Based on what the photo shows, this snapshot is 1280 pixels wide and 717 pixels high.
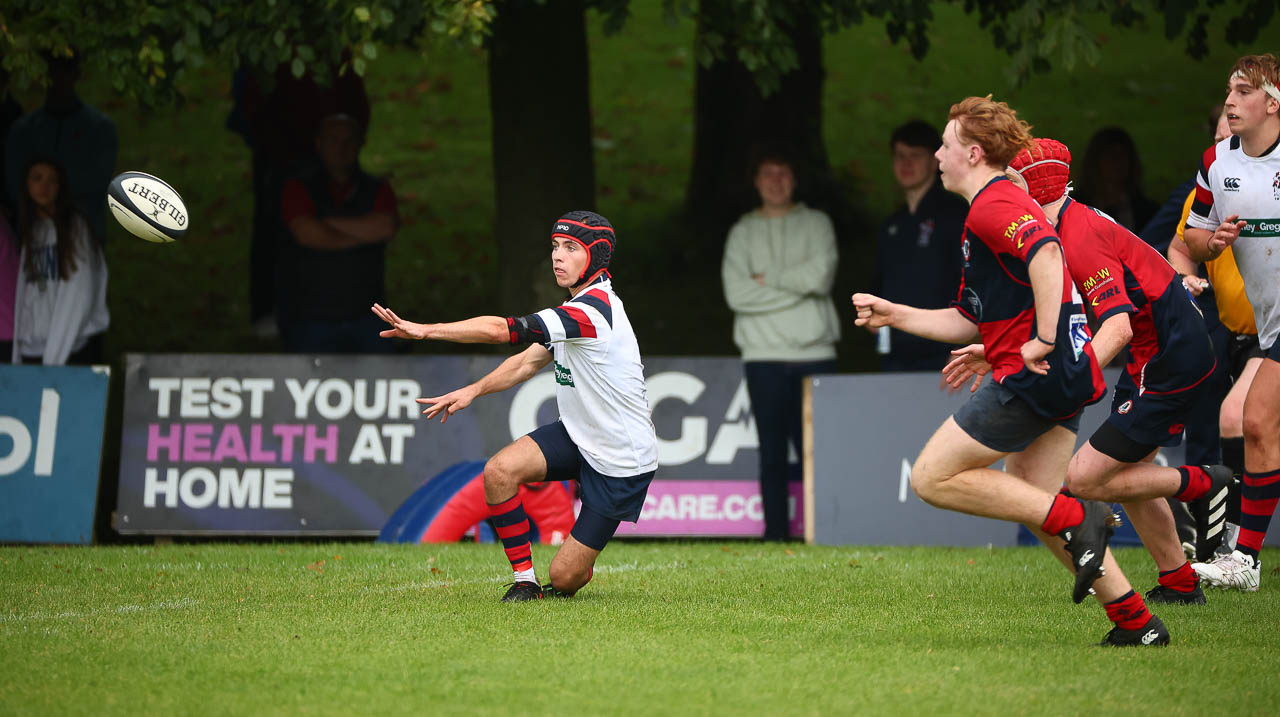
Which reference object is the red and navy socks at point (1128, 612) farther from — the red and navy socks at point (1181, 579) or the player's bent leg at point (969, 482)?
the red and navy socks at point (1181, 579)

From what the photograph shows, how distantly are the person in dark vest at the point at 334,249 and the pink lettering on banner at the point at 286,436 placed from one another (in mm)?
812

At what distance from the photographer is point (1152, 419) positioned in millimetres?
6887

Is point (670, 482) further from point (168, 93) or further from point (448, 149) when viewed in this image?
point (448, 149)

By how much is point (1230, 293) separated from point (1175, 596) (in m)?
2.04

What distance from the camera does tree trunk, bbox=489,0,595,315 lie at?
12.7m

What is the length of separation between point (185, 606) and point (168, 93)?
5.08 m

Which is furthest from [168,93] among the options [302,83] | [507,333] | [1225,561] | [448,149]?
[448,149]

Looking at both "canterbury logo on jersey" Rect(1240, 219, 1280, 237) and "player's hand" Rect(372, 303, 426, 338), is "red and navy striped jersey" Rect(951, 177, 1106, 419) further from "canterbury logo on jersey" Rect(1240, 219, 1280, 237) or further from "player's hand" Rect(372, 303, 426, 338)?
"player's hand" Rect(372, 303, 426, 338)

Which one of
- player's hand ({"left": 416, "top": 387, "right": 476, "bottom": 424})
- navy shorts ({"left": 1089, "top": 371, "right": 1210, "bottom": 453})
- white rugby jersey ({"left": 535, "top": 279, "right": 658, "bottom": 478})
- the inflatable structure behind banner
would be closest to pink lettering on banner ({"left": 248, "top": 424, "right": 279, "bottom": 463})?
the inflatable structure behind banner

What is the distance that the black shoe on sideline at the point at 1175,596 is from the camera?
23.5 ft

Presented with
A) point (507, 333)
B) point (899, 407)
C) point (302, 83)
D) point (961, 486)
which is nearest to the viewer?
point (961, 486)

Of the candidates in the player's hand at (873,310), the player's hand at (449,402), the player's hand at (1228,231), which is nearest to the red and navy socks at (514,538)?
the player's hand at (449,402)

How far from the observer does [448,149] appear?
2344cm

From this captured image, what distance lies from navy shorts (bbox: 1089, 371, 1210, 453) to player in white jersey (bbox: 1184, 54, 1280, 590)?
2.29 ft
